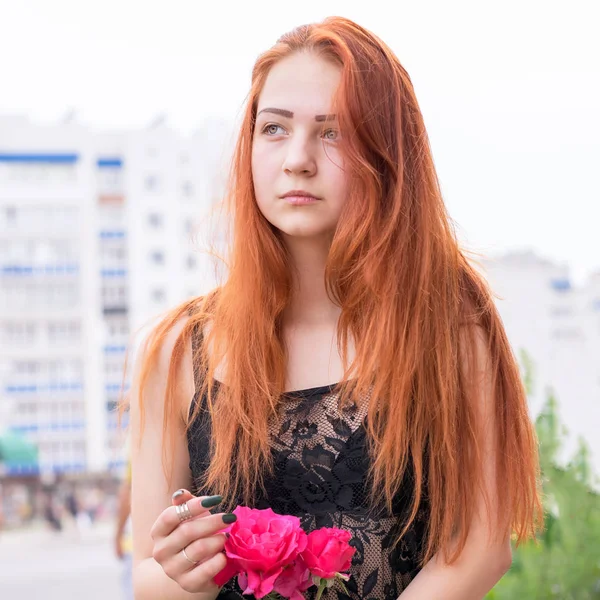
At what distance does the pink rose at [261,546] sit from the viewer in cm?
102

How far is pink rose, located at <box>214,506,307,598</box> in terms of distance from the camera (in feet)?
3.33

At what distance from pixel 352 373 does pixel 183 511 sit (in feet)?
1.09

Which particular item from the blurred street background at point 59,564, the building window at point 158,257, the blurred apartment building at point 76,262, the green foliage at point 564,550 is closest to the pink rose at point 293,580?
the green foliage at point 564,550

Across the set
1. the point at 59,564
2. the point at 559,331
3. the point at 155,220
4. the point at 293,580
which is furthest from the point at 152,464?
the point at 155,220

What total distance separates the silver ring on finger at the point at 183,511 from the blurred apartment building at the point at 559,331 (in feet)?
6.67

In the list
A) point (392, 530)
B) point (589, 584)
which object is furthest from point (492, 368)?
point (589, 584)

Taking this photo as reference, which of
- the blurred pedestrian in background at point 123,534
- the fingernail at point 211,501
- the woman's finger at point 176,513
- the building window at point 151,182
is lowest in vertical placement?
the blurred pedestrian in background at point 123,534

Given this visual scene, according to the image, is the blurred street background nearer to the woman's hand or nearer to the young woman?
the young woman

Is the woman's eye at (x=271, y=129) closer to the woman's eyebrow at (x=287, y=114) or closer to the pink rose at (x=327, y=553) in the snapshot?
the woman's eyebrow at (x=287, y=114)

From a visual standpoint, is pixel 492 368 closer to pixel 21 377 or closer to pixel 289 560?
pixel 289 560

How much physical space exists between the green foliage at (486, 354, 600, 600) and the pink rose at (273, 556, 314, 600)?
1861 millimetres

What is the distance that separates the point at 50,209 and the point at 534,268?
13.4m

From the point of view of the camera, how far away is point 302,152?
1.22m

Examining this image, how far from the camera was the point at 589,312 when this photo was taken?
342 cm
